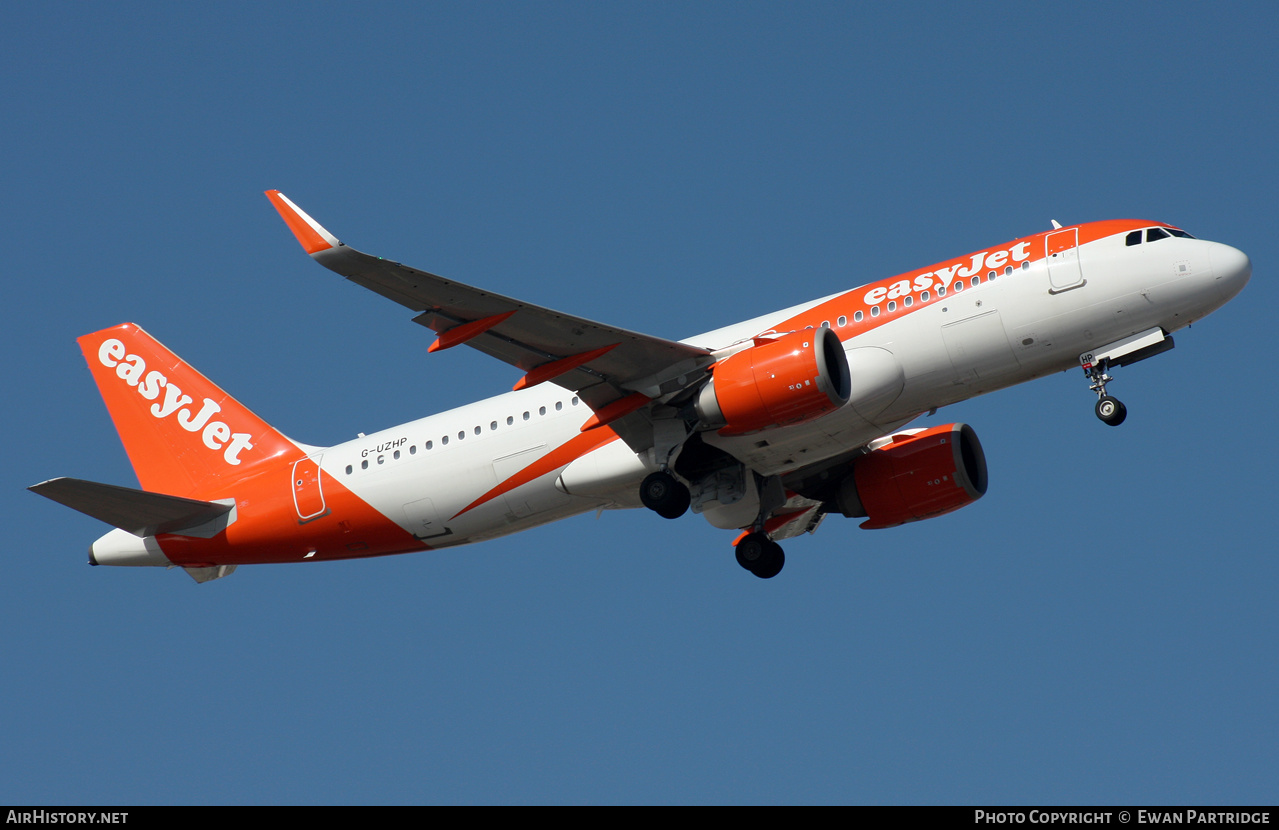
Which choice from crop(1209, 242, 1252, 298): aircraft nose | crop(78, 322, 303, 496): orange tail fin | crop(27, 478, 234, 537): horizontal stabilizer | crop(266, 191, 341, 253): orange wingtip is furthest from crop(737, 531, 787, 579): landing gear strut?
crop(266, 191, 341, 253): orange wingtip

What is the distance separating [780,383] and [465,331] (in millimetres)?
6088

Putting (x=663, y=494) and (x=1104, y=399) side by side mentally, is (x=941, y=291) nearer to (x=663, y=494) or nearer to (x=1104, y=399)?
(x=1104, y=399)

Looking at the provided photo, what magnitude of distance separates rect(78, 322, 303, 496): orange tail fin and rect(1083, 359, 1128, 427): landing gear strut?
17893 mm

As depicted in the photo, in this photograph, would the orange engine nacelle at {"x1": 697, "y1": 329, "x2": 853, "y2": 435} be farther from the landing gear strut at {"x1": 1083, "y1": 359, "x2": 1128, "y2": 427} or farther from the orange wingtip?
the orange wingtip

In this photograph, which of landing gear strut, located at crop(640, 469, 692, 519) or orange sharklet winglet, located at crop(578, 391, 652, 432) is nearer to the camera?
orange sharklet winglet, located at crop(578, 391, 652, 432)

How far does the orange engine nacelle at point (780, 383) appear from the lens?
83.6ft

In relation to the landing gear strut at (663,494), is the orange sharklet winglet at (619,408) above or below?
above

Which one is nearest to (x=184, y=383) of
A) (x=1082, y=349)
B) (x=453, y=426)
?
(x=453, y=426)

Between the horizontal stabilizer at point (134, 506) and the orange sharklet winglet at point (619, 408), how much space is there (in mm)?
9475

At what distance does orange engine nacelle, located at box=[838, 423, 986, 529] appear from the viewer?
1231 inches

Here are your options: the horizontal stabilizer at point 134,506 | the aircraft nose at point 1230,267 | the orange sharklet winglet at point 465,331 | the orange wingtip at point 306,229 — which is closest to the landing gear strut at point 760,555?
the orange sharklet winglet at point 465,331

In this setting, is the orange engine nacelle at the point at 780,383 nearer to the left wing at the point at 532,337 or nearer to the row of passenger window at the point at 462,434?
the left wing at the point at 532,337

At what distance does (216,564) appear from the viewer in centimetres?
3142
